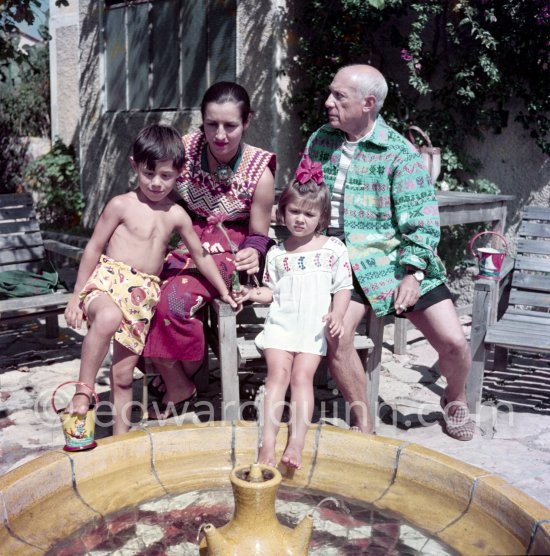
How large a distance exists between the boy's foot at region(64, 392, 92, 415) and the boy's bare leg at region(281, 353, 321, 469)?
69cm

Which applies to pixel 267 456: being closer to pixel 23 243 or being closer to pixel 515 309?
pixel 515 309

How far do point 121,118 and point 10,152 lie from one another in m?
3.24

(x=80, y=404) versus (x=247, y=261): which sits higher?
(x=247, y=261)

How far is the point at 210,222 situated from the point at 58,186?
282 inches

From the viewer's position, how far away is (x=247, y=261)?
11.1 feet

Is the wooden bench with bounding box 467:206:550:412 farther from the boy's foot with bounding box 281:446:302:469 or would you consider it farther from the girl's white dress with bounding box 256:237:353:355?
the boy's foot with bounding box 281:446:302:469

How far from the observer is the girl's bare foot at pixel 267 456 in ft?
8.09

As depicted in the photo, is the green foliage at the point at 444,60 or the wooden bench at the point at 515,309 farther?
the green foliage at the point at 444,60

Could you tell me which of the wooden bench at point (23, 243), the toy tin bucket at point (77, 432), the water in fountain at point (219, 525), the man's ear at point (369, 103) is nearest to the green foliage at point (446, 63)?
the wooden bench at point (23, 243)

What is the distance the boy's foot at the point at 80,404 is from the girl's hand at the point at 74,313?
71 cm

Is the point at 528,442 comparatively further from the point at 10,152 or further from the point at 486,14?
the point at 10,152

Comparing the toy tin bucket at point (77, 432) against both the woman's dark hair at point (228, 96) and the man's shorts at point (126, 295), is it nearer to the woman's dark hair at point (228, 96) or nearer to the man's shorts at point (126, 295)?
the man's shorts at point (126, 295)

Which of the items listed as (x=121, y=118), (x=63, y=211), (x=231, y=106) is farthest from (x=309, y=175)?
(x=63, y=211)

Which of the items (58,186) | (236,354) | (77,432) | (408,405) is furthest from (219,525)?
(58,186)
